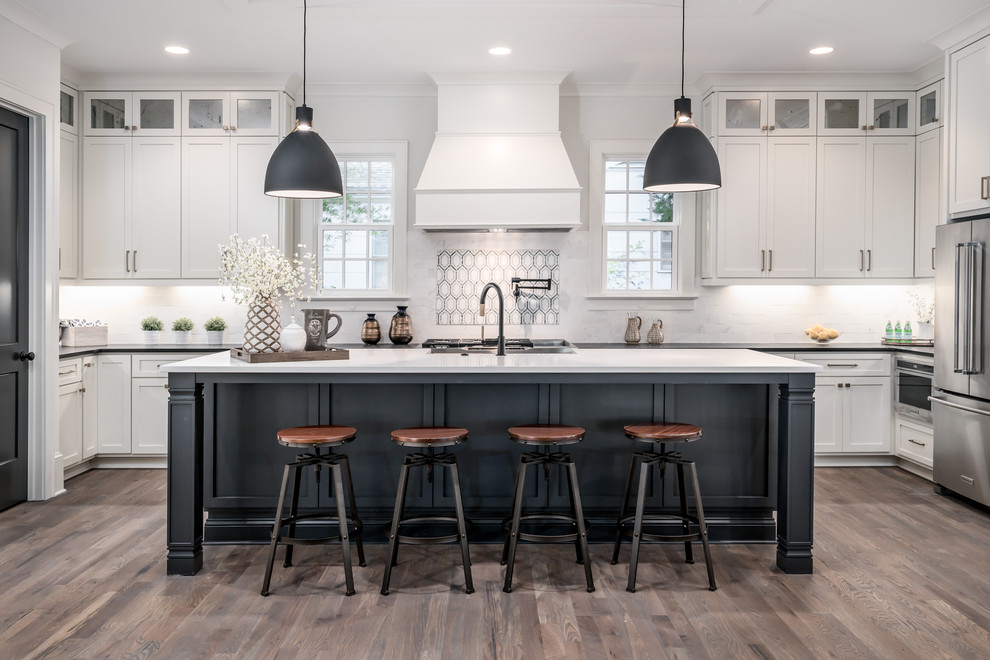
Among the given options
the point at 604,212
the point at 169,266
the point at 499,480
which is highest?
the point at 604,212

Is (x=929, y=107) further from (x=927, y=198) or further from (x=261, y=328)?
(x=261, y=328)

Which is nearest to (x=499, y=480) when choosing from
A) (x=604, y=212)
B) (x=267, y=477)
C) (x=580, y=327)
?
(x=267, y=477)

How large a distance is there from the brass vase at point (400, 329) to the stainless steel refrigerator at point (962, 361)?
366 centimetres

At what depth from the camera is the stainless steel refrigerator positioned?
4.20 m

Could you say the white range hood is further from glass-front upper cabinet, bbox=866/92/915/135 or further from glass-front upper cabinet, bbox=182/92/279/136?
glass-front upper cabinet, bbox=866/92/915/135

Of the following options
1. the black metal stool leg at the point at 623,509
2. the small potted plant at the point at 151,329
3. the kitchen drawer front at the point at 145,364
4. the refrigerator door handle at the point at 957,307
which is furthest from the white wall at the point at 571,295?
the black metal stool leg at the point at 623,509

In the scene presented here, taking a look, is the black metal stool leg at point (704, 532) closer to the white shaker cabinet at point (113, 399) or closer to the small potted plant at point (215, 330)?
the small potted plant at point (215, 330)

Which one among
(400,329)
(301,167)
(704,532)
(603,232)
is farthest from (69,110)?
(704,532)

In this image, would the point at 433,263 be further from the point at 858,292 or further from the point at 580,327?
the point at 858,292

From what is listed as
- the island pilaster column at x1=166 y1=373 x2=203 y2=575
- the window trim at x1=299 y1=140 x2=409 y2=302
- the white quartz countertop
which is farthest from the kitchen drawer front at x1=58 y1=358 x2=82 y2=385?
the island pilaster column at x1=166 y1=373 x2=203 y2=575

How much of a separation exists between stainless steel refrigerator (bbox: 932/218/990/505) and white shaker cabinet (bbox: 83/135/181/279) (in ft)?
17.6

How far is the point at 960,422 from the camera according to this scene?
14.4 feet

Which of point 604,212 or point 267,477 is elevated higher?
point 604,212

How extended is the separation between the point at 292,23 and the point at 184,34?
2.53 ft
